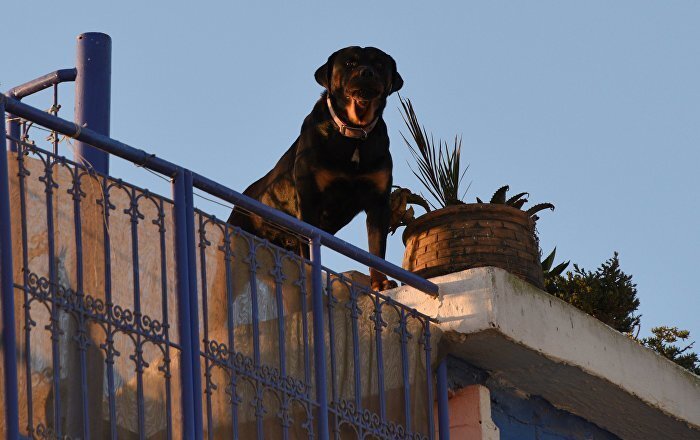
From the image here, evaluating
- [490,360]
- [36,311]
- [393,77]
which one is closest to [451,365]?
[490,360]

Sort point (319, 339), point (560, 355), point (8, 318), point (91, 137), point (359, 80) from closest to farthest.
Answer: point (8, 318), point (91, 137), point (319, 339), point (560, 355), point (359, 80)

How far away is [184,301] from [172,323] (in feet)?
0.31

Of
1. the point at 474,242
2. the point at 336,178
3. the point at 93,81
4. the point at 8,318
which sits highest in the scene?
the point at 93,81

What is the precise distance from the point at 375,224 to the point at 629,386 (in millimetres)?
1511

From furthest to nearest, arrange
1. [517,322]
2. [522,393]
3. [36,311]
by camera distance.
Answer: [522,393]
[517,322]
[36,311]

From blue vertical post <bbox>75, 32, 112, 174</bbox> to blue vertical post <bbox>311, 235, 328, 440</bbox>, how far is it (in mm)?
1390

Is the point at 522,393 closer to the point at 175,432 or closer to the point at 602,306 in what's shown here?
the point at 175,432

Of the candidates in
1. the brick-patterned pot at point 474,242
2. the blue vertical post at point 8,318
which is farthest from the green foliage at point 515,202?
the blue vertical post at point 8,318

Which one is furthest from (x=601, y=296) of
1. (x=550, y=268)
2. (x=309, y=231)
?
(x=309, y=231)

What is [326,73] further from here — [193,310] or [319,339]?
[193,310]

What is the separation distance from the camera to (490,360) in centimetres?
741

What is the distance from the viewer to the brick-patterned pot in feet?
25.8

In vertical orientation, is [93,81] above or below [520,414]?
above

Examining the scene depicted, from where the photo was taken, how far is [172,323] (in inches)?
230
